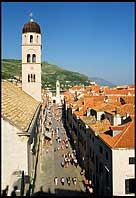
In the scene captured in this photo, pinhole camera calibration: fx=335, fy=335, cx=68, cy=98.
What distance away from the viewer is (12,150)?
44.6 feet

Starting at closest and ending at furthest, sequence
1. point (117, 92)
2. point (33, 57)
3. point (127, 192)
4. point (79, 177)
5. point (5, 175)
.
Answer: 1. point (5, 175)
2. point (127, 192)
3. point (79, 177)
4. point (33, 57)
5. point (117, 92)

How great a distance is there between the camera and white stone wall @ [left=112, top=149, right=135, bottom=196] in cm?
1872

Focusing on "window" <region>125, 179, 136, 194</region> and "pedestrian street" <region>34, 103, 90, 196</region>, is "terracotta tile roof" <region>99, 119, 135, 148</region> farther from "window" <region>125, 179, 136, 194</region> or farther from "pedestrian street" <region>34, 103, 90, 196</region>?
"pedestrian street" <region>34, 103, 90, 196</region>

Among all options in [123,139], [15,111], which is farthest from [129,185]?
[15,111]

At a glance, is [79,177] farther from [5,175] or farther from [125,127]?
[5,175]

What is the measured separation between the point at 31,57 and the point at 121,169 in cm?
3168

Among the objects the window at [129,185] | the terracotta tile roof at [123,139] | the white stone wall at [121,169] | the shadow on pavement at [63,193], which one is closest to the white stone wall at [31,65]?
the shadow on pavement at [63,193]

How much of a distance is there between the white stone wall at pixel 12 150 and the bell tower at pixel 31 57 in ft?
111

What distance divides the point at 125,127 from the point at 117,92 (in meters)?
44.5

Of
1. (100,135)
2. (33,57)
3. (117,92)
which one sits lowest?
(100,135)

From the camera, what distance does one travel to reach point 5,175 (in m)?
13.1

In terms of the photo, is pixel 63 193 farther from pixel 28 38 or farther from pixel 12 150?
pixel 28 38

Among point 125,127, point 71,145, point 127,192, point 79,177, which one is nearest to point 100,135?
point 125,127

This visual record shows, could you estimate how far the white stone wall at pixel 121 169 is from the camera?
737 inches
